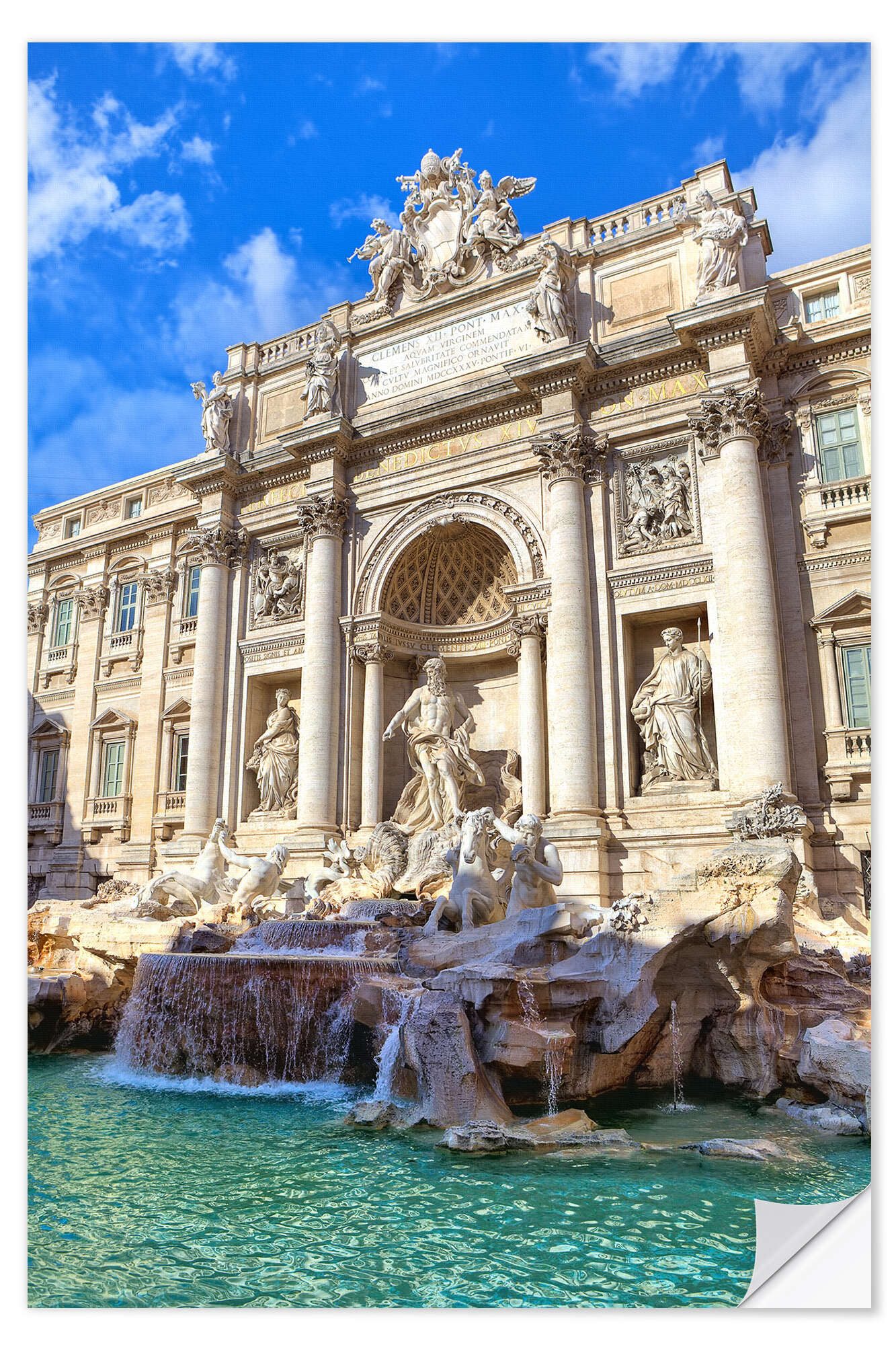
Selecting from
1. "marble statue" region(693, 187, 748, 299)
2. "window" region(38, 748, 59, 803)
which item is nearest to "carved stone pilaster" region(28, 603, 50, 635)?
"window" region(38, 748, 59, 803)

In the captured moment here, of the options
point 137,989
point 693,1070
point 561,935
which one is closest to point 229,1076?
point 137,989

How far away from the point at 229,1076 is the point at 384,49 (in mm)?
8930

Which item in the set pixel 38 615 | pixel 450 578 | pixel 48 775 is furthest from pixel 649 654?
pixel 38 615

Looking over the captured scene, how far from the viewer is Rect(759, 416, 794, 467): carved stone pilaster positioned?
14.1 metres

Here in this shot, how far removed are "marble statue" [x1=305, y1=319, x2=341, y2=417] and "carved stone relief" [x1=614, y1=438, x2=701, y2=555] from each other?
570 cm

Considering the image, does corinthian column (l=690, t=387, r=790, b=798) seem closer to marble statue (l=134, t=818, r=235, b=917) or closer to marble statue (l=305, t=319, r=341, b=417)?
marble statue (l=305, t=319, r=341, b=417)

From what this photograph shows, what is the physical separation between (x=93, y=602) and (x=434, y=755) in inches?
414

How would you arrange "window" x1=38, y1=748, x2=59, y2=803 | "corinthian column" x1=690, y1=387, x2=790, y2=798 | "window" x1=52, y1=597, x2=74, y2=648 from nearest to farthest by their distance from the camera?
1. "corinthian column" x1=690, y1=387, x2=790, y2=798
2. "window" x1=38, y1=748, x2=59, y2=803
3. "window" x1=52, y1=597, x2=74, y2=648

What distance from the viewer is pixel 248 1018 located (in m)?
9.80

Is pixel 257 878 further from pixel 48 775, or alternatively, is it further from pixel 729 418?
pixel 48 775

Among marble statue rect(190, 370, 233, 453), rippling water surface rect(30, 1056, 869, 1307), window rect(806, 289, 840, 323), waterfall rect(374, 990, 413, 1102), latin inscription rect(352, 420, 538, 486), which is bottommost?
rippling water surface rect(30, 1056, 869, 1307)

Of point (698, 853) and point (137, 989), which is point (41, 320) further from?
point (698, 853)

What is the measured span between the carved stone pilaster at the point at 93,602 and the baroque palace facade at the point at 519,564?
7cm

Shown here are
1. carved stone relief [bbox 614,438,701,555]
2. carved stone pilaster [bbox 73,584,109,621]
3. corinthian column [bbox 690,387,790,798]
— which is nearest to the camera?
corinthian column [bbox 690,387,790,798]
